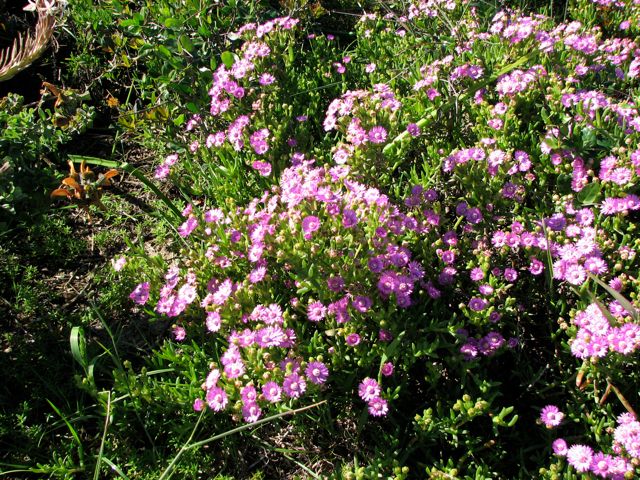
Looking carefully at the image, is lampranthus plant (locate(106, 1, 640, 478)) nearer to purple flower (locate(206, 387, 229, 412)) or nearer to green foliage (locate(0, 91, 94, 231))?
purple flower (locate(206, 387, 229, 412))

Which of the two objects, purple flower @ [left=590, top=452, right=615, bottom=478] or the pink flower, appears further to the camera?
the pink flower

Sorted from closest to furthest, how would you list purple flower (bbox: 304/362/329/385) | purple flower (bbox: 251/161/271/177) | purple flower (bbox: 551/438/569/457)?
purple flower (bbox: 551/438/569/457)
purple flower (bbox: 304/362/329/385)
purple flower (bbox: 251/161/271/177)

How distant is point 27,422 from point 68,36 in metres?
2.88

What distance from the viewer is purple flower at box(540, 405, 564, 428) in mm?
1847

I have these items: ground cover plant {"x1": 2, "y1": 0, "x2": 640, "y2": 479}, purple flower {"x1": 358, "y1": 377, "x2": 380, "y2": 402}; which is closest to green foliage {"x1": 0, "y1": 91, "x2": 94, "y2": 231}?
ground cover plant {"x1": 2, "y1": 0, "x2": 640, "y2": 479}

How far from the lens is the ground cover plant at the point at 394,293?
6.36 ft

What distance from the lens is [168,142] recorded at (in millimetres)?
3354

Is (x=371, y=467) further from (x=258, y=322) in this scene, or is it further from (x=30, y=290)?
(x=30, y=290)

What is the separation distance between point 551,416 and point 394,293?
2.13 feet

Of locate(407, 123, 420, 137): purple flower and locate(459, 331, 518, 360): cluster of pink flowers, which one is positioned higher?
locate(407, 123, 420, 137): purple flower

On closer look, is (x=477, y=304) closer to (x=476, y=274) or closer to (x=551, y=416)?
(x=476, y=274)

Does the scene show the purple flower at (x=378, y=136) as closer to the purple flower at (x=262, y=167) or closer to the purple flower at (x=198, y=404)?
the purple flower at (x=262, y=167)

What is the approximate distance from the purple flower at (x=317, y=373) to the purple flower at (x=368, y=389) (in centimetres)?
14

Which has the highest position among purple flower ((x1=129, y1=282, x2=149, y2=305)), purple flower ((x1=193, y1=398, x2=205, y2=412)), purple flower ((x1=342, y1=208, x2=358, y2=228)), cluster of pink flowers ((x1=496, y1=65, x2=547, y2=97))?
cluster of pink flowers ((x1=496, y1=65, x2=547, y2=97))
